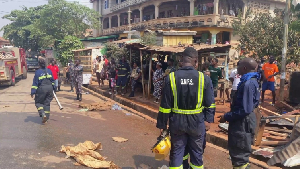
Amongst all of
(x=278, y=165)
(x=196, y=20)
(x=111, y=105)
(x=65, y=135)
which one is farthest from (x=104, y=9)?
(x=278, y=165)

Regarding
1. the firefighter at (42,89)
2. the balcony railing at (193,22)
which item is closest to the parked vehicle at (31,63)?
the balcony railing at (193,22)

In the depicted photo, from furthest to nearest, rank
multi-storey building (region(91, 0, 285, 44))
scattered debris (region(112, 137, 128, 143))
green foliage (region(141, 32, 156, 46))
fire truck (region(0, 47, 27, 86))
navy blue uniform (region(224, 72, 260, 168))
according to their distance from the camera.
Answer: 1. multi-storey building (region(91, 0, 285, 44))
2. fire truck (region(0, 47, 27, 86))
3. green foliage (region(141, 32, 156, 46))
4. scattered debris (region(112, 137, 128, 143))
5. navy blue uniform (region(224, 72, 260, 168))

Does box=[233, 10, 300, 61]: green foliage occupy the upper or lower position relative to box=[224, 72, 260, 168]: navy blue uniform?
upper

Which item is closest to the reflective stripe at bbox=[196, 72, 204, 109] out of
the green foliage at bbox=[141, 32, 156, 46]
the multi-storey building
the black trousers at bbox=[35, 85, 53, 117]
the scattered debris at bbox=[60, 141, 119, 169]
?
the scattered debris at bbox=[60, 141, 119, 169]

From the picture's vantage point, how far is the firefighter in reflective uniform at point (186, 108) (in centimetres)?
346

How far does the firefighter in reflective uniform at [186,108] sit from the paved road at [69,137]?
142 cm

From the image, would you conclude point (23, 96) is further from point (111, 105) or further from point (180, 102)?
point (180, 102)

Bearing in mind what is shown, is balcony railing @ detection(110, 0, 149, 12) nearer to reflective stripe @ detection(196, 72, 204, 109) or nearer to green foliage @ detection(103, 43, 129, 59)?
green foliage @ detection(103, 43, 129, 59)

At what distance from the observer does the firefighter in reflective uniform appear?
3.46 metres

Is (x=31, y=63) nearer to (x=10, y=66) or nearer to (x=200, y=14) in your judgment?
(x=10, y=66)

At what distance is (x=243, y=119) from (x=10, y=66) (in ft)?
51.1

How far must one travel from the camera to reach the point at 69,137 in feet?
20.7

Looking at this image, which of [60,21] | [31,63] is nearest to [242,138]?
[60,21]

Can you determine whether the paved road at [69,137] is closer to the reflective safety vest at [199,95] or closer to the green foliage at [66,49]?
the reflective safety vest at [199,95]
